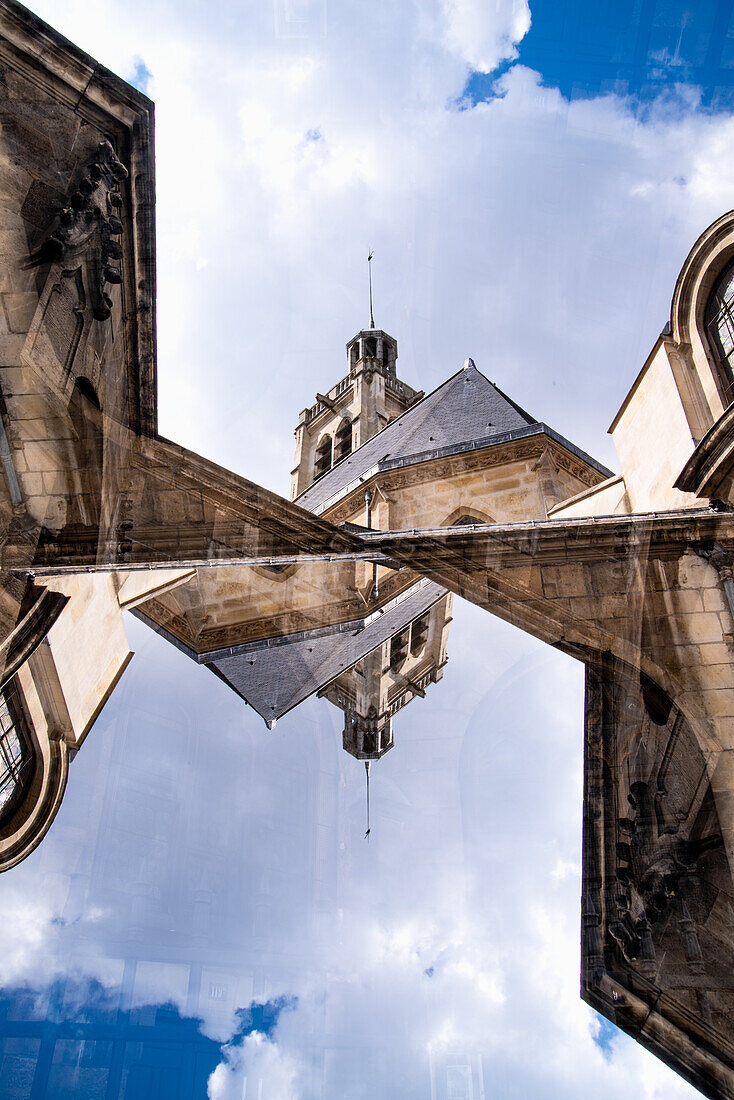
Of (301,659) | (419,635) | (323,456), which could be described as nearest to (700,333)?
(301,659)

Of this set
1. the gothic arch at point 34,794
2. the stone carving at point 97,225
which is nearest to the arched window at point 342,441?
the gothic arch at point 34,794

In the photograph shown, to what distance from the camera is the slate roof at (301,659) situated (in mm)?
9070

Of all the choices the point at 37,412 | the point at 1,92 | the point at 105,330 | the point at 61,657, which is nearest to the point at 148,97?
the point at 1,92

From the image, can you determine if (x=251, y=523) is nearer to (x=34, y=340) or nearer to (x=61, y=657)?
(x=34, y=340)

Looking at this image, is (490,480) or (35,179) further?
(490,480)

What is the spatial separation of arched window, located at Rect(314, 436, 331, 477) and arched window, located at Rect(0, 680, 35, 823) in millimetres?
27383

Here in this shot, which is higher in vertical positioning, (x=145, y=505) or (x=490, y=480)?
(x=490, y=480)

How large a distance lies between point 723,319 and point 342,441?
28150 mm

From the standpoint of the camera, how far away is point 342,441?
33.2 m

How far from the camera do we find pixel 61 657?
6.40m

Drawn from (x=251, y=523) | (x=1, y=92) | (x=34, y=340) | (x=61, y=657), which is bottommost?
(x=61, y=657)

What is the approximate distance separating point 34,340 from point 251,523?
2.01m

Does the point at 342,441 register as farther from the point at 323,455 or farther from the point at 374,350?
the point at 374,350

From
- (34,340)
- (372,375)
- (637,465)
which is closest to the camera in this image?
(34,340)
